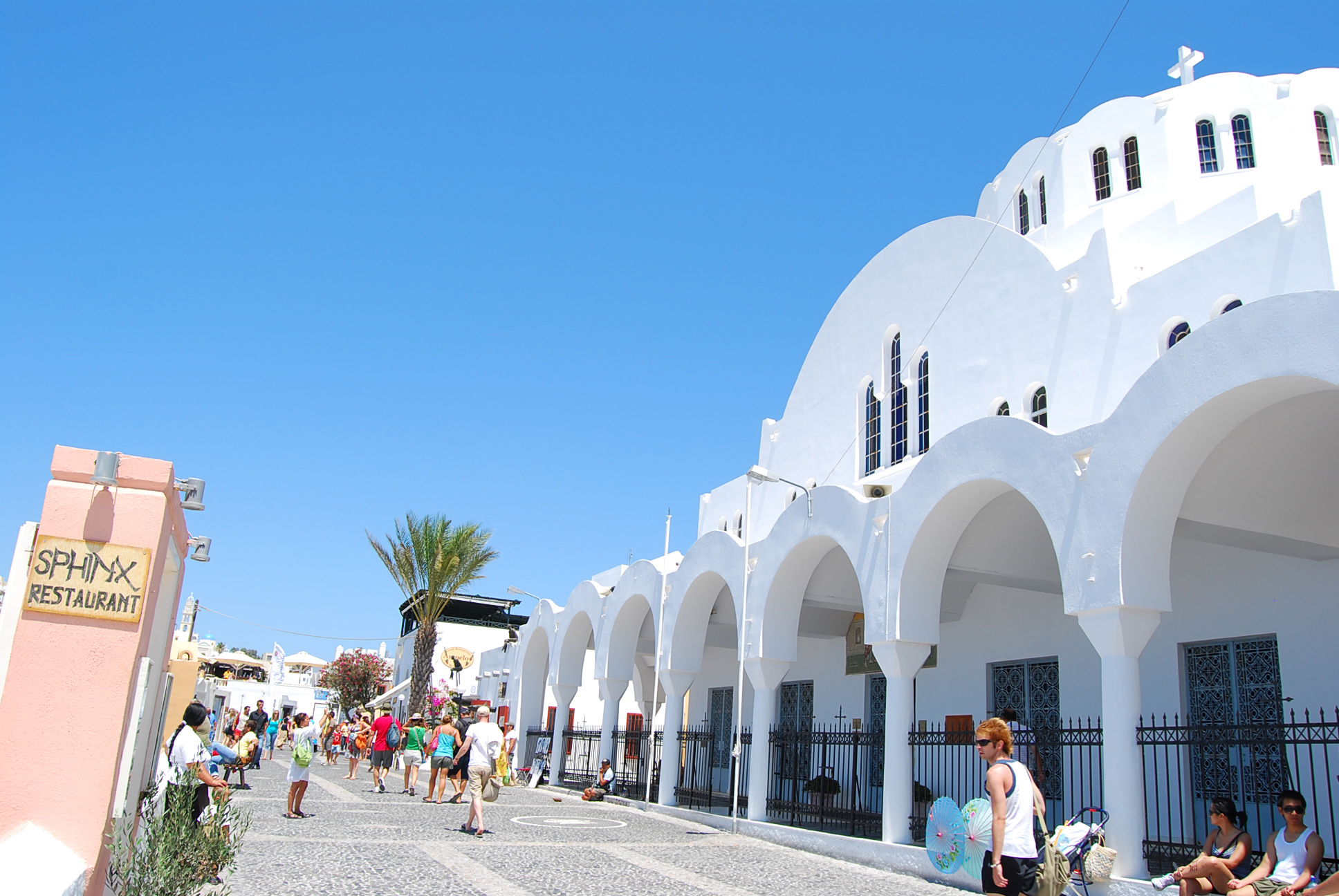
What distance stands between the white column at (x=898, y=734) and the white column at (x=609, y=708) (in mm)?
8845

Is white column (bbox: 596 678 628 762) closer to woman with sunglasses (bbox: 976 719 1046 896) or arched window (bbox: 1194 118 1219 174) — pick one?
arched window (bbox: 1194 118 1219 174)

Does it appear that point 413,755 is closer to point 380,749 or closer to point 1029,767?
point 380,749

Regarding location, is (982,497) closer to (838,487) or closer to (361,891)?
(838,487)

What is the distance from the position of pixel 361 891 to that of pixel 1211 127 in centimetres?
1619

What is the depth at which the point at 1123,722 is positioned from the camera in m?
8.69

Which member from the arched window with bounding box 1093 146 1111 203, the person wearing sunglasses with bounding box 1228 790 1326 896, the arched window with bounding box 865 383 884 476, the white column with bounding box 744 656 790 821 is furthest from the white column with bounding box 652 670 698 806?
the arched window with bounding box 1093 146 1111 203

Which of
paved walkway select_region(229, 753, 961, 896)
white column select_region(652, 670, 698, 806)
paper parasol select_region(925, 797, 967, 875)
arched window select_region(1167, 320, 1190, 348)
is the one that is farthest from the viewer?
white column select_region(652, 670, 698, 806)

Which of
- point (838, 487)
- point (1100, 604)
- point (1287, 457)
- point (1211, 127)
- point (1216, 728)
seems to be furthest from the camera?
point (1211, 127)

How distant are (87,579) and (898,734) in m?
8.75

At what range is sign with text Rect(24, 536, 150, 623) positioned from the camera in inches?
216

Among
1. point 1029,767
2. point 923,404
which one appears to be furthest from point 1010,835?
point 923,404

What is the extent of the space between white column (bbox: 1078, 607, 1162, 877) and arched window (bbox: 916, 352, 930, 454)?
23.9 feet

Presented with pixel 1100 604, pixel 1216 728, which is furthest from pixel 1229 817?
pixel 1100 604

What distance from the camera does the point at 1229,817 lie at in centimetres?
792
